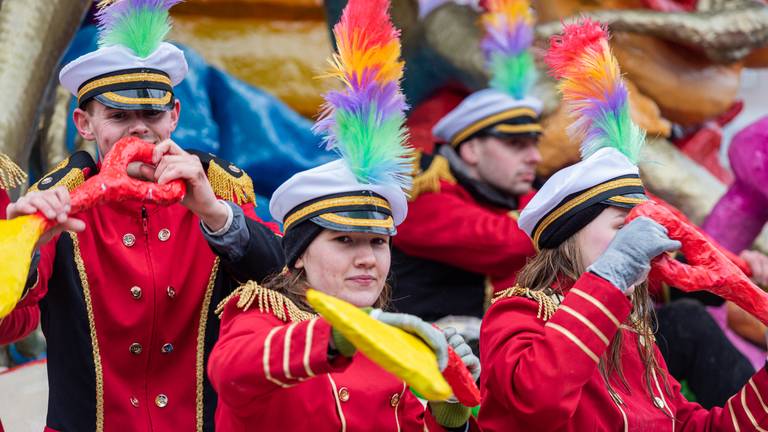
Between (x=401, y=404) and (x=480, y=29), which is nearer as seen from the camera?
Result: (x=401, y=404)

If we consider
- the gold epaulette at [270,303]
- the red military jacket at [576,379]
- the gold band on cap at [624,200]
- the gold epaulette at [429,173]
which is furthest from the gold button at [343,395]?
the gold epaulette at [429,173]

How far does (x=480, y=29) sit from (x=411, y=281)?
141cm

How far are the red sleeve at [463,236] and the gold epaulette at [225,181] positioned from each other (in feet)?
5.52

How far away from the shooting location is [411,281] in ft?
16.1

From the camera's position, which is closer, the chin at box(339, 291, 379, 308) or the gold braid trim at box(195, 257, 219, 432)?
the chin at box(339, 291, 379, 308)

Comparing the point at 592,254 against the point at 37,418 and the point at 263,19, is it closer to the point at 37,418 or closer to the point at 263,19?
the point at 37,418

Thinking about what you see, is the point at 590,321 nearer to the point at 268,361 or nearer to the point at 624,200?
the point at 624,200

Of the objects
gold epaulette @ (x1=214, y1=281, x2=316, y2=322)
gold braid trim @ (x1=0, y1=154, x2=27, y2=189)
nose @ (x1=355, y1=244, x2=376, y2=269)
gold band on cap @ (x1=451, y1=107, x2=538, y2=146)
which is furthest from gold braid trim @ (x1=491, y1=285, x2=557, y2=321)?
gold band on cap @ (x1=451, y1=107, x2=538, y2=146)

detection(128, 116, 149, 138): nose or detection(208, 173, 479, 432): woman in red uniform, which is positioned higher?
detection(128, 116, 149, 138): nose

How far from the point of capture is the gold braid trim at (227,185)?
3148mm

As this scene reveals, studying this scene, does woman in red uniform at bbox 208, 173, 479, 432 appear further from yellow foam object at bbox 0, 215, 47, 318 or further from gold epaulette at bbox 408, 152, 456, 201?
gold epaulette at bbox 408, 152, 456, 201

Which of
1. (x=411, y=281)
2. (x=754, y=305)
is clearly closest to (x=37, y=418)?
(x=411, y=281)

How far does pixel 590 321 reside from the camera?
2.60 meters

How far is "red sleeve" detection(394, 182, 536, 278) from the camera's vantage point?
474 cm
